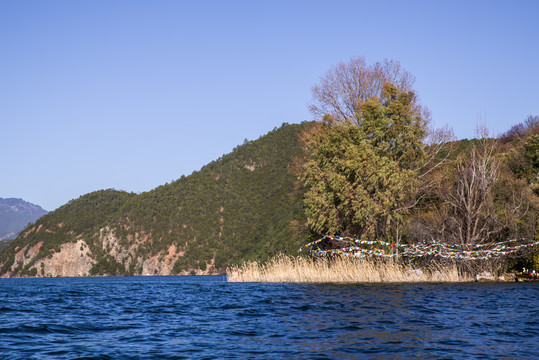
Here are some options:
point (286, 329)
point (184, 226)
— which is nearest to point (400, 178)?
point (286, 329)

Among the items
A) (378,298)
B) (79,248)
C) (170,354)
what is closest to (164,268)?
(79,248)

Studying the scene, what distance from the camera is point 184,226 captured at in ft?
432

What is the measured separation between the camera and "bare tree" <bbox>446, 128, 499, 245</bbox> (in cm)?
3603

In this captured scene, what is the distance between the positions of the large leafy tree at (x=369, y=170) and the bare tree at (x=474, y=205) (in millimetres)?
3675

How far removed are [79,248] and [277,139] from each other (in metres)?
57.4

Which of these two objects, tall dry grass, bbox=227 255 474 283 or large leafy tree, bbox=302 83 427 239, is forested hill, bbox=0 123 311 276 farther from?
tall dry grass, bbox=227 255 474 283

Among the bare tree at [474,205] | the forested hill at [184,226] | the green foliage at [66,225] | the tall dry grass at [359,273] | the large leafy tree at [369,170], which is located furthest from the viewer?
the green foliage at [66,225]

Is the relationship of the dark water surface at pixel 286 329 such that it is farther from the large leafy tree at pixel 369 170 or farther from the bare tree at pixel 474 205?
the large leafy tree at pixel 369 170

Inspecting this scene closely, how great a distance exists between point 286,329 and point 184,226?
119 m

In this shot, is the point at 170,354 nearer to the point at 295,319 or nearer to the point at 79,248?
the point at 295,319

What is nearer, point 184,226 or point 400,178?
point 400,178

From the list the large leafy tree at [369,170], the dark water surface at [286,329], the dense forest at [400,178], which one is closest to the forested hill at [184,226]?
the dense forest at [400,178]

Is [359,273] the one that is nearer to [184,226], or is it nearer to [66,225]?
[184,226]

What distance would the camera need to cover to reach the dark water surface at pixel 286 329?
36.6 ft
